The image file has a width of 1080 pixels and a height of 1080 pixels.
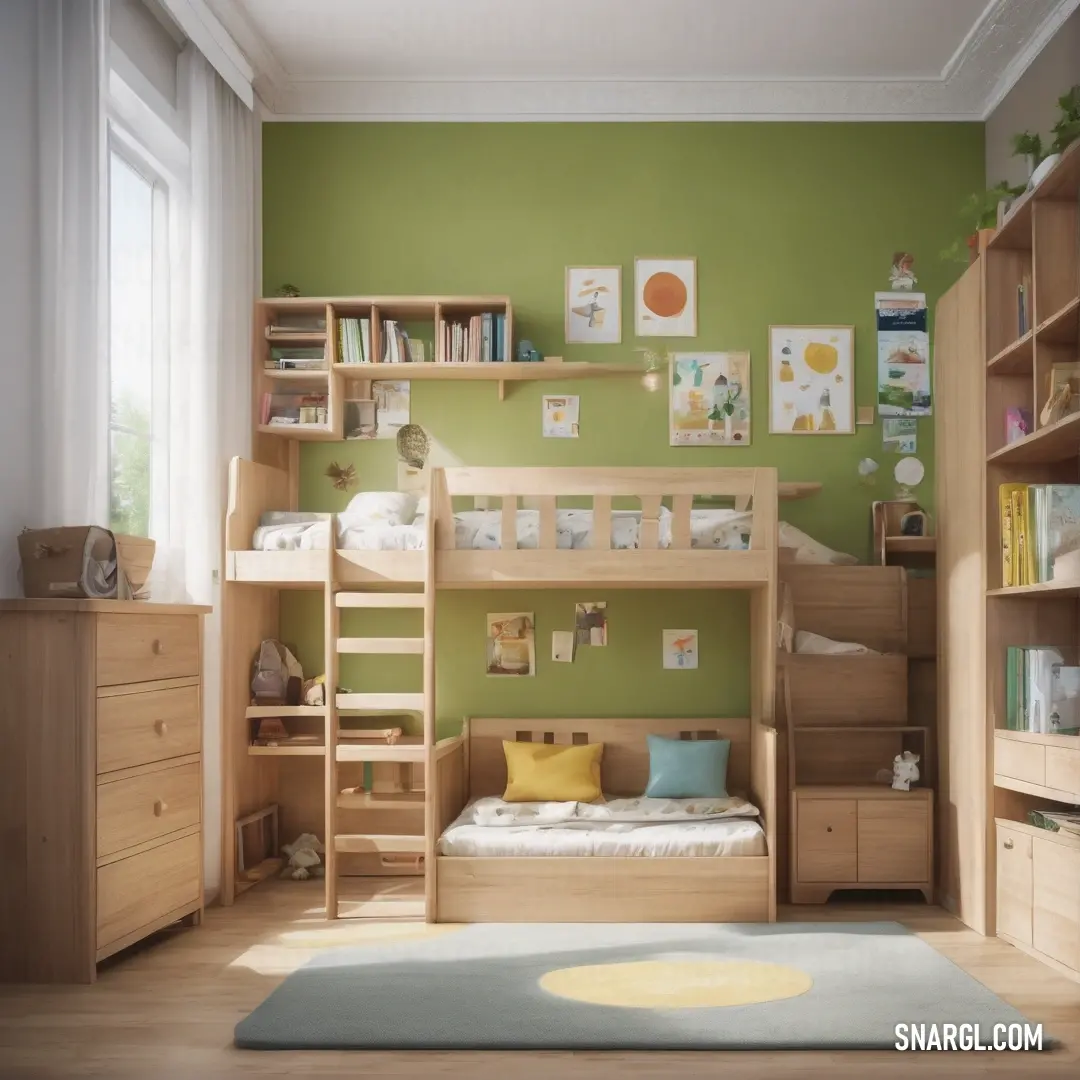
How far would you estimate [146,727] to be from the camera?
146 inches

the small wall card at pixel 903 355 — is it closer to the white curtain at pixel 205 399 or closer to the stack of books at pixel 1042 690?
the stack of books at pixel 1042 690

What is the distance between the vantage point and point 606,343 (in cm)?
518

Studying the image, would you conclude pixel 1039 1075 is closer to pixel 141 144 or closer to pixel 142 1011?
pixel 142 1011

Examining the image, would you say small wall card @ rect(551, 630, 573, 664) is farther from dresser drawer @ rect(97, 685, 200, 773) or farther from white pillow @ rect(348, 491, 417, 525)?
dresser drawer @ rect(97, 685, 200, 773)

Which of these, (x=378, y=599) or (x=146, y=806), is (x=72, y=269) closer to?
(x=378, y=599)

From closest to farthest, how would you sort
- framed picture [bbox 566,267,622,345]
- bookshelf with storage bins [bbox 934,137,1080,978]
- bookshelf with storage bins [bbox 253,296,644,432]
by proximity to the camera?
1. bookshelf with storage bins [bbox 934,137,1080,978]
2. bookshelf with storage bins [bbox 253,296,644,432]
3. framed picture [bbox 566,267,622,345]

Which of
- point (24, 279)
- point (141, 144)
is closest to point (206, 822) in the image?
point (24, 279)

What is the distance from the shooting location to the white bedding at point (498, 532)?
4223 mm

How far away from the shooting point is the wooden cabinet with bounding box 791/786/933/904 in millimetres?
4375

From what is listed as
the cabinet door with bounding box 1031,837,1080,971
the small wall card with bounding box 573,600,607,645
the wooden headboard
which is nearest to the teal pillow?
the wooden headboard

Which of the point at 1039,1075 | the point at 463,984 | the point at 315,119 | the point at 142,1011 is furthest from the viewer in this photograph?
the point at 315,119

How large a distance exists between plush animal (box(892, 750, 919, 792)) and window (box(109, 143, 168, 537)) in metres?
2.94

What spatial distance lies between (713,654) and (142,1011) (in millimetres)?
2761

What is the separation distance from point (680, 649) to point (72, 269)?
282cm
